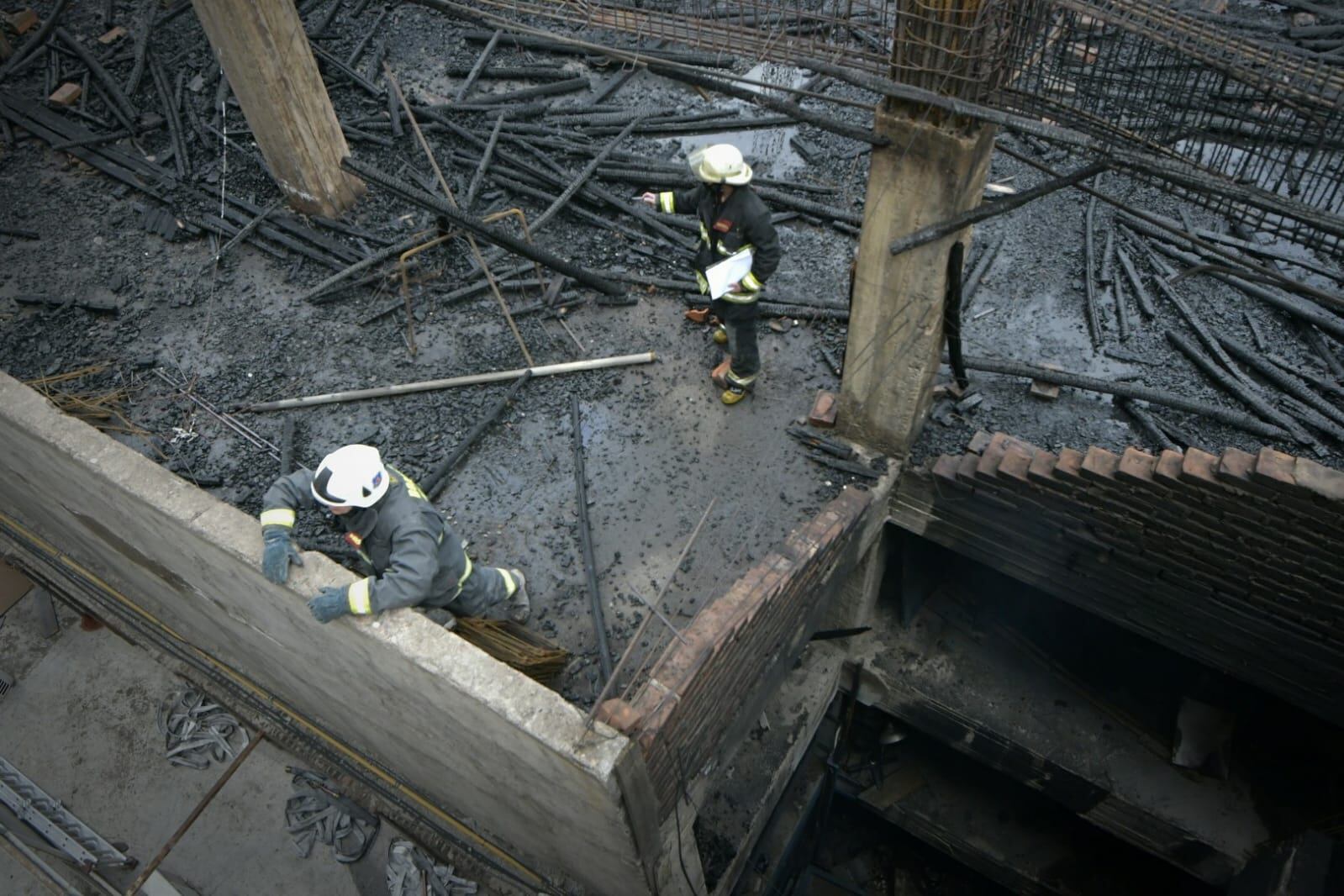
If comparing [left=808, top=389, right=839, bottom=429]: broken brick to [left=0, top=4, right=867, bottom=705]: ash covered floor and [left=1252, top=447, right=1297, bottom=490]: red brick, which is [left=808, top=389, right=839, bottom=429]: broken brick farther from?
[left=1252, top=447, right=1297, bottom=490]: red brick

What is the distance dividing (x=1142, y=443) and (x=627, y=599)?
437 cm

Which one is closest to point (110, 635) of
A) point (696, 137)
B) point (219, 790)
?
point (219, 790)

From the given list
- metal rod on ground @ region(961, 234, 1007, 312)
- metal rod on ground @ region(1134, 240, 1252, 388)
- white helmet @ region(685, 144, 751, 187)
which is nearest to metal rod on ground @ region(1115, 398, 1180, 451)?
metal rod on ground @ region(1134, 240, 1252, 388)

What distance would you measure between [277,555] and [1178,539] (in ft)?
20.4

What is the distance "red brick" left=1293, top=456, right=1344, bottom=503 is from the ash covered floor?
120 inches

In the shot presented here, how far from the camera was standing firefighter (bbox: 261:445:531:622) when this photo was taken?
18.0ft

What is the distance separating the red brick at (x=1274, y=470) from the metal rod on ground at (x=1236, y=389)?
1785mm

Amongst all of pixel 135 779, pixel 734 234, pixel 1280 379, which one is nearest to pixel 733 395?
pixel 734 234

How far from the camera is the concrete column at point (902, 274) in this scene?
17.9ft

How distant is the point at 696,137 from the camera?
10.3 meters

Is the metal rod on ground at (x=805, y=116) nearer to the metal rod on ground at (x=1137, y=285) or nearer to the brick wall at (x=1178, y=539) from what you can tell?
the brick wall at (x=1178, y=539)

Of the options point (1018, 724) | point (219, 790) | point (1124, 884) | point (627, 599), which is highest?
point (627, 599)

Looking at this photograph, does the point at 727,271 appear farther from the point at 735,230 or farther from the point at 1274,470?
the point at 1274,470

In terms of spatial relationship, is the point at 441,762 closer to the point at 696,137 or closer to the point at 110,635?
the point at 110,635
